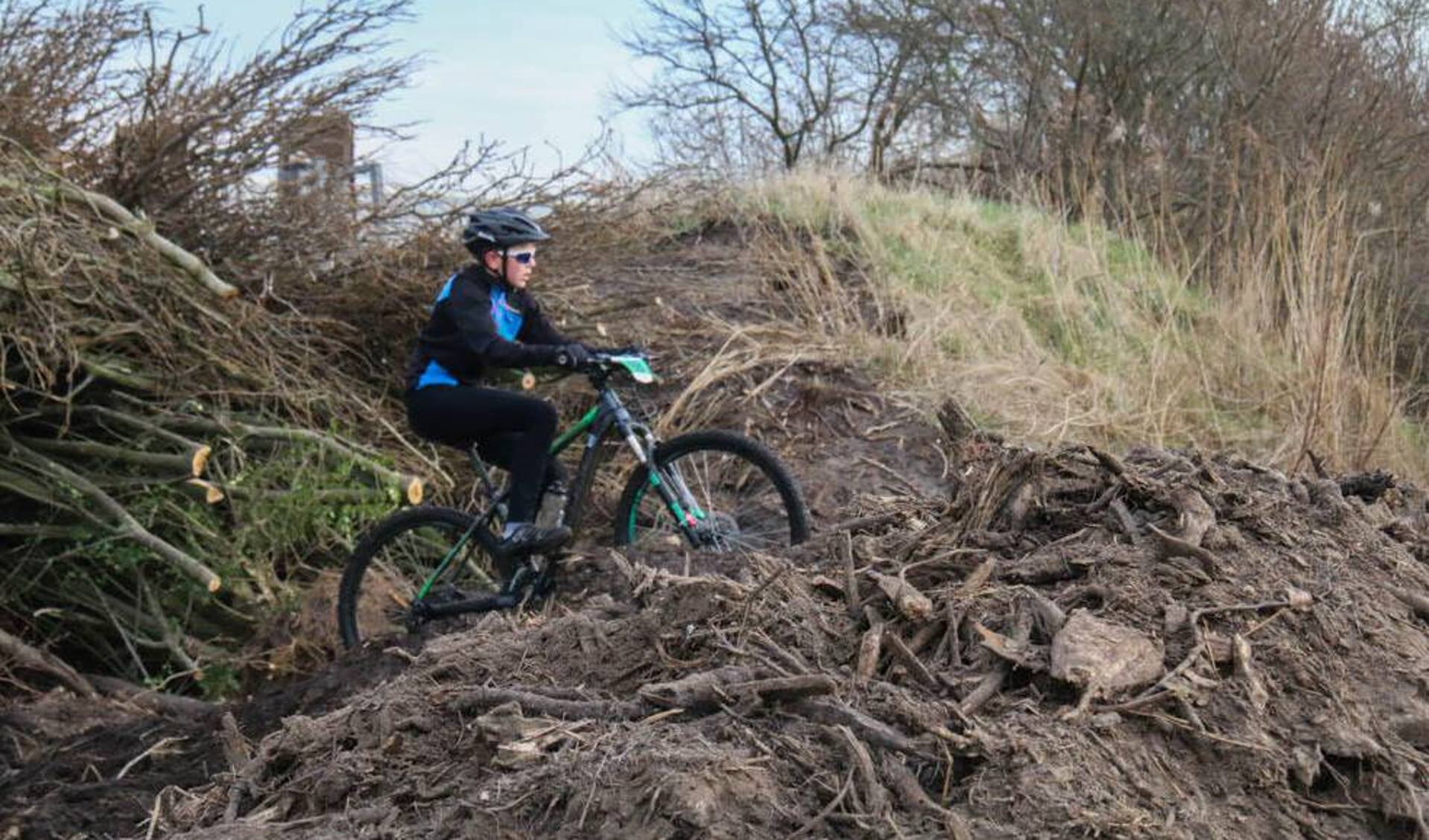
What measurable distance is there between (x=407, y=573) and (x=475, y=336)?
1584 millimetres

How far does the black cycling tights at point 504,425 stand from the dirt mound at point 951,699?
7.68 feet

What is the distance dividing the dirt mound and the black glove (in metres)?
2.26

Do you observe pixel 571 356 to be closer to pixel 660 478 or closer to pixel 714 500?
pixel 660 478

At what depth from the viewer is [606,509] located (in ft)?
25.3

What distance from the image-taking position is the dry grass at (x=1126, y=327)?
7785 mm

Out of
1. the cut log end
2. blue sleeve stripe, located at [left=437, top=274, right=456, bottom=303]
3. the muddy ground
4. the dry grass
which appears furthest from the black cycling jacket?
the dry grass

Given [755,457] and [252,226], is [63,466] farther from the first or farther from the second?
[755,457]

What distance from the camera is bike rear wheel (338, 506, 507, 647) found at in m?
6.30

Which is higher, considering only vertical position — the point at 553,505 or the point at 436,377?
the point at 436,377

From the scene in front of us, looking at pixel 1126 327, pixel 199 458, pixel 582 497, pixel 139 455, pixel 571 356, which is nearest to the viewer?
pixel 571 356

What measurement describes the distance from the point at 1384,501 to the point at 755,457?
95.0 inches

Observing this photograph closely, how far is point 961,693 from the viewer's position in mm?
2807

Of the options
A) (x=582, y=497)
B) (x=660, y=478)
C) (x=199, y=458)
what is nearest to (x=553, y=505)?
(x=582, y=497)

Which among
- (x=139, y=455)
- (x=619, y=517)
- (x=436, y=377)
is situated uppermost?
(x=436, y=377)
